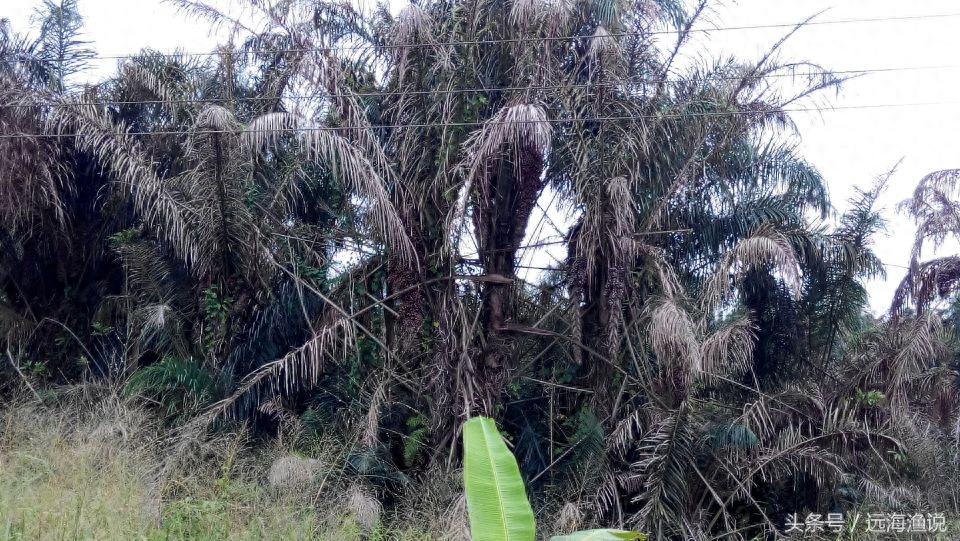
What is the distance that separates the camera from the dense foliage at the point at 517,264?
29.3 ft

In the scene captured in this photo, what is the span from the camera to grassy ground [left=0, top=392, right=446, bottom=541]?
6.09 meters

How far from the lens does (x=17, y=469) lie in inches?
287

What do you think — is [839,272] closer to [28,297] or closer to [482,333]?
[482,333]

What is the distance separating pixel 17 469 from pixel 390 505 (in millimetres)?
3420

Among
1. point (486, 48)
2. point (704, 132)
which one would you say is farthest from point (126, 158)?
point (704, 132)

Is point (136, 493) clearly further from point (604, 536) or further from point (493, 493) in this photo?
point (604, 536)

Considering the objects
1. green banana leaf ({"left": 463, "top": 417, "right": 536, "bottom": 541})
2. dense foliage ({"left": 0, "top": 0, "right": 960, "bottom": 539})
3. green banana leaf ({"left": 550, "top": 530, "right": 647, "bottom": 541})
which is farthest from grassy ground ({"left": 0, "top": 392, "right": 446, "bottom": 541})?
green banana leaf ({"left": 550, "top": 530, "right": 647, "bottom": 541})

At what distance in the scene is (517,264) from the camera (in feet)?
32.7

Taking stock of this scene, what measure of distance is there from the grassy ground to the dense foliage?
619 millimetres

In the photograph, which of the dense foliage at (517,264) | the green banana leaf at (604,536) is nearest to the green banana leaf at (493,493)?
the green banana leaf at (604,536)

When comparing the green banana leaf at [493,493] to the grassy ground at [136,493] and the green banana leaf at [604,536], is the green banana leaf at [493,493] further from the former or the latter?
the grassy ground at [136,493]

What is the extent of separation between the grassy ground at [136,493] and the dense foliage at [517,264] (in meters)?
0.62

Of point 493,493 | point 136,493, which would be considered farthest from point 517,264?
point 493,493

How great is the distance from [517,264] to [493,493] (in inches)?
214
